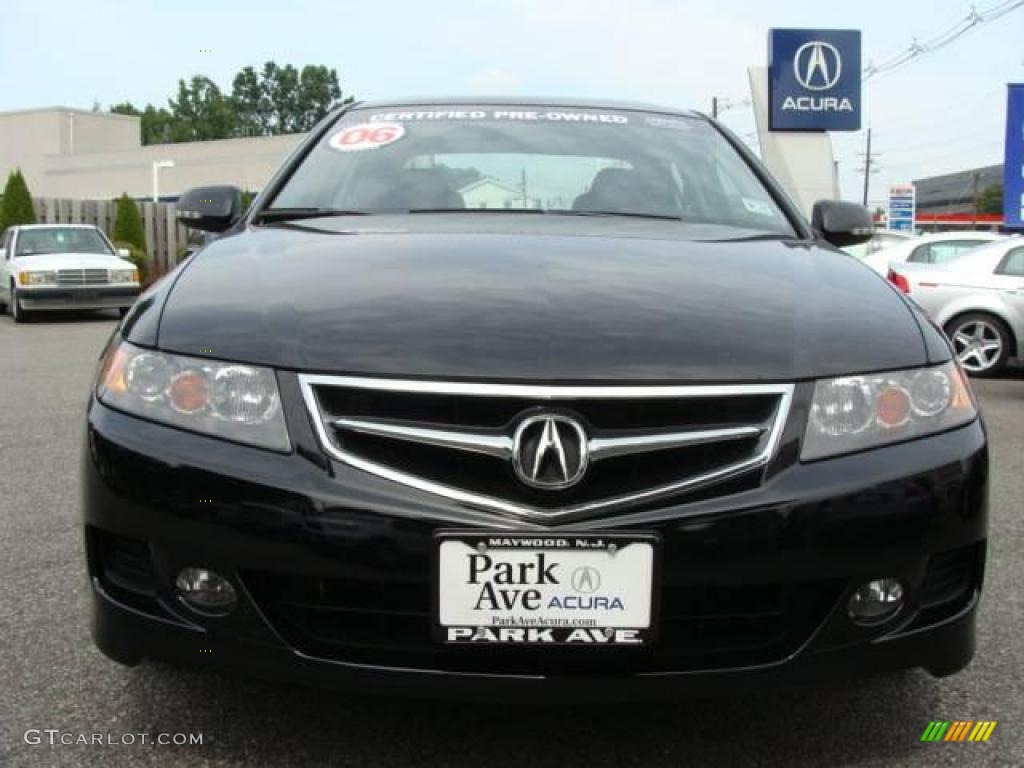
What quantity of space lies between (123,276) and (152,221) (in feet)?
34.8

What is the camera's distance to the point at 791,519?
1899 mm

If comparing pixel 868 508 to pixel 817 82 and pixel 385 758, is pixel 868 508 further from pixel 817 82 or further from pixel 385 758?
pixel 817 82

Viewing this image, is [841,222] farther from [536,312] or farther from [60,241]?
[60,241]

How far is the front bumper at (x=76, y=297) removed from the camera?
16.3 m

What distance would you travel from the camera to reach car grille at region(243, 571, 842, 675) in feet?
6.31

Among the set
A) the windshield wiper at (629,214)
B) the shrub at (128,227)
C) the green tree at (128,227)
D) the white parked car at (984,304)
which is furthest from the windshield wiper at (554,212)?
the shrub at (128,227)

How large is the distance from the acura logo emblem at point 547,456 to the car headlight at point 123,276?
16.0 m

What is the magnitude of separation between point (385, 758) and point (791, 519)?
92 cm

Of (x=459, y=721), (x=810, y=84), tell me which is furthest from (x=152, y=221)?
(x=459, y=721)

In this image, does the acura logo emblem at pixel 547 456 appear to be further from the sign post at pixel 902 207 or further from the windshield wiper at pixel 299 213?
the sign post at pixel 902 207

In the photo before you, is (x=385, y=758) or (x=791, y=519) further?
(x=385, y=758)

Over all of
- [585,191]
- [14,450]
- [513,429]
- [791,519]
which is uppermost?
[585,191]

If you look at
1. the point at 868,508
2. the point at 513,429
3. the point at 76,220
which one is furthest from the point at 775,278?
the point at 76,220

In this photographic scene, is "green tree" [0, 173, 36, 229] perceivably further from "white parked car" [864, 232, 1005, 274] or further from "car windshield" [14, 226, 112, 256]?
"white parked car" [864, 232, 1005, 274]
